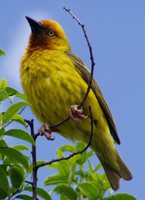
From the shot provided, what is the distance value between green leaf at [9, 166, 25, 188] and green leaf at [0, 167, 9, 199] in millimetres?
73

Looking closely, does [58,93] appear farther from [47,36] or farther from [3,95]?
[3,95]

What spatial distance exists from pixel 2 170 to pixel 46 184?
63 centimetres

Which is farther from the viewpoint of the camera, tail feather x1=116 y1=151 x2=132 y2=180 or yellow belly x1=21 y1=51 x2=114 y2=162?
Answer: tail feather x1=116 y1=151 x2=132 y2=180

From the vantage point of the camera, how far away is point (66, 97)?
4.89 meters

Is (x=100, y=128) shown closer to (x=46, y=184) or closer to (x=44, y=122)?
(x=44, y=122)

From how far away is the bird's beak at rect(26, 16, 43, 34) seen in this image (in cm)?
601

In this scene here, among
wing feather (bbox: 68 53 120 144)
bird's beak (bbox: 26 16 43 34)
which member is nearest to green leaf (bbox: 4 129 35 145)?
wing feather (bbox: 68 53 120 144)

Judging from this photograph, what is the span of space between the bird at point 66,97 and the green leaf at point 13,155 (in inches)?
70.4

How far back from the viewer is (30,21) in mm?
6035

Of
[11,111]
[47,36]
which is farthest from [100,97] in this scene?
[11,111]

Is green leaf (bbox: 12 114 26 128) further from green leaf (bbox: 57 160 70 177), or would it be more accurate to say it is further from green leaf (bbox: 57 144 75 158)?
green leaf (bbox: 57 144 75 158)

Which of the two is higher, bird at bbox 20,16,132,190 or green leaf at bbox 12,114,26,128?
green leaf at bbox 12,114,26,128

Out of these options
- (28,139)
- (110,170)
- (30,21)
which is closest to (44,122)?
(110,170)

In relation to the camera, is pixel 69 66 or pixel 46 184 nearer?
pixel 46 184
